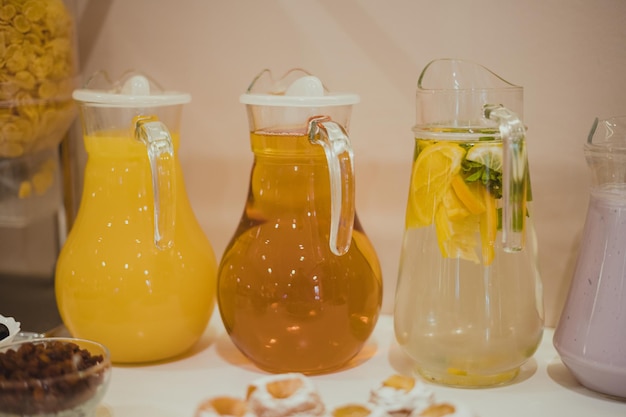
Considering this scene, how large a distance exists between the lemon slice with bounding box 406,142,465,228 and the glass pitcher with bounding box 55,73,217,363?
0.72 feet

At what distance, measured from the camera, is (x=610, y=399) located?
2.16 ft

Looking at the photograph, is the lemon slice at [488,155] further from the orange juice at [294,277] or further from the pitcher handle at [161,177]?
the pitcher handle at [161,177]

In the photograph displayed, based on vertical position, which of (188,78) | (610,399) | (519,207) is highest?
(188,78)

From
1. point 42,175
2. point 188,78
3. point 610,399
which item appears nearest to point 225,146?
point 188,78

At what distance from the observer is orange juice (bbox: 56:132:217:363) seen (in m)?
0.72

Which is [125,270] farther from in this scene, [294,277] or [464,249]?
[464,249]

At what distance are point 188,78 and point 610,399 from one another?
1.85 ft

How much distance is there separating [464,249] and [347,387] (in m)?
0.16

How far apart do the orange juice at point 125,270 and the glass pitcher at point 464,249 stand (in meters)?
0.21

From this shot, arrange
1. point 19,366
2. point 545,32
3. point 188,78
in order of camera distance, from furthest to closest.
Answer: point 188,78
point 545,32
point 19,366

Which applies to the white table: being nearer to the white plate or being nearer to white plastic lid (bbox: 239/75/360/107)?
the white plate

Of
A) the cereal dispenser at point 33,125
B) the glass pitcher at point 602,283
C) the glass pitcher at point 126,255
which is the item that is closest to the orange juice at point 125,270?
the glass pitcher at point 126,255

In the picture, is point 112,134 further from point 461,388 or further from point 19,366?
point 461,388

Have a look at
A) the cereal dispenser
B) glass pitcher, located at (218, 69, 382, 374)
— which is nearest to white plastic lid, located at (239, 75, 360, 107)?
glass pitcher, located at (218, 69, 382, 374)
